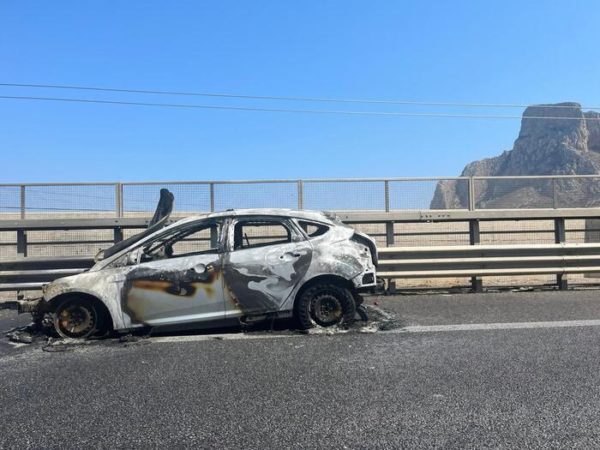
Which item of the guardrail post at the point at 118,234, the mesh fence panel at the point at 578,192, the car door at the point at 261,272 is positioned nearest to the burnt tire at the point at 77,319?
the car door at the point at 261,272

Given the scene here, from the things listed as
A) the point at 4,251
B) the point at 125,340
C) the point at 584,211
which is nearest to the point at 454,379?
the point at 125,340

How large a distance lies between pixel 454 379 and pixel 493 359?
32.2 inches

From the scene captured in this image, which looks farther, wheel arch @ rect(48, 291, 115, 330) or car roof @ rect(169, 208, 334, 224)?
car roof @ rect(169, 208, 334, 224)

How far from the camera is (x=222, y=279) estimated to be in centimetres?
620

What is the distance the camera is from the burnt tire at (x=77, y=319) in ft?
20.0

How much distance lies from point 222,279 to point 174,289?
60 cm

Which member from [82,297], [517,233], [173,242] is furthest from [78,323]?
[517,233]

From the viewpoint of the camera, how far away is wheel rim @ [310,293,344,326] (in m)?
6.43

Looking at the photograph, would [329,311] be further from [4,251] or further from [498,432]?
[4,251]

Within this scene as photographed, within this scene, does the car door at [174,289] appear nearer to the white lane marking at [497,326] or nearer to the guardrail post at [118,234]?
the white lane marking at [497,326]

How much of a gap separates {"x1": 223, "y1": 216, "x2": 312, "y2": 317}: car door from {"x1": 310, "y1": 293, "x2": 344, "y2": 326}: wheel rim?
1.26 feet

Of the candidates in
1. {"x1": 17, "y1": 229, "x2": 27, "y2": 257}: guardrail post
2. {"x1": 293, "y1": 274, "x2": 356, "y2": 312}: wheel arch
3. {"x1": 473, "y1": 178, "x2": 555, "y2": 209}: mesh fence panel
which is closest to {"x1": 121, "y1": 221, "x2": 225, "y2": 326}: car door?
{"x1": 293, "y1": 274, "x2": 356, "y2": 312}: wheel arch

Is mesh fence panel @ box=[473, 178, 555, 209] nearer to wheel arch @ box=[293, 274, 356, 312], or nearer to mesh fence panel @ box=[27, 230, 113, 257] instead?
wheel arch @ box=[293, 274, 356, 312]

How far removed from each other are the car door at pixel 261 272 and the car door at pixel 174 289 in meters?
0.15
